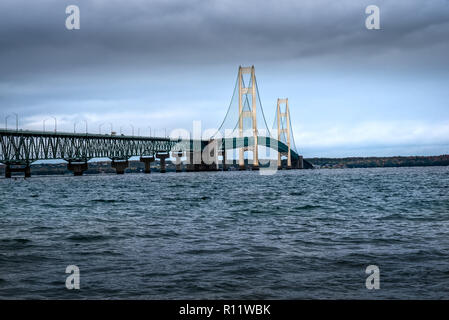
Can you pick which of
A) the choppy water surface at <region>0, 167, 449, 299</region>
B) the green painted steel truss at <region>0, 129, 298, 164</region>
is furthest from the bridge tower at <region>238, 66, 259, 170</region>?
the choppy water surface at <region>0, 167, 449, 299</region>

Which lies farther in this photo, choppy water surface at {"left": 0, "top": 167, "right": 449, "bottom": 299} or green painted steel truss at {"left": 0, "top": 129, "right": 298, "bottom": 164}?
green painted steel truss at {"left": 0, "top": 129, "right": 298, "bottom": 164}

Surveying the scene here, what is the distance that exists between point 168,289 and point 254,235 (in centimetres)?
490

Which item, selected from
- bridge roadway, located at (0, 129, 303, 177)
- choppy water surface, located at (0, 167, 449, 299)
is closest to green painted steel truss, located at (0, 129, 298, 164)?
bridge roadway, located at (0, 129, 303, 177)

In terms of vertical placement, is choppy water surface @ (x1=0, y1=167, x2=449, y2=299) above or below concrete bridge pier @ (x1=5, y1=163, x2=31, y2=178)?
below

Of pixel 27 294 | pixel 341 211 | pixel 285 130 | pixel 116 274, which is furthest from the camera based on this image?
pixel 285 130

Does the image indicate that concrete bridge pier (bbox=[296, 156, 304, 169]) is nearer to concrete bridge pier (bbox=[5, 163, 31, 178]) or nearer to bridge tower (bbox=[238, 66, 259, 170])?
bridge tower (bbox=[238, 66, 259, 170])

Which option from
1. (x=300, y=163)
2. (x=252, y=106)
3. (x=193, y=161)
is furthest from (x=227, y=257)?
(x=300, y=163)

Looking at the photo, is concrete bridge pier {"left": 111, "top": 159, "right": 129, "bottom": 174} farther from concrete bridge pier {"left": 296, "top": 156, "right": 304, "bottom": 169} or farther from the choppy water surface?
the choppy water surface

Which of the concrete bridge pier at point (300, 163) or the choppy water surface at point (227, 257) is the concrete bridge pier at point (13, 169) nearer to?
the concrete bridge pier at point (300, 163)

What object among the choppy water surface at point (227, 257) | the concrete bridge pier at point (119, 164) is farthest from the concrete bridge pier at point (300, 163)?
the choppy water surface at point (227, 257)
